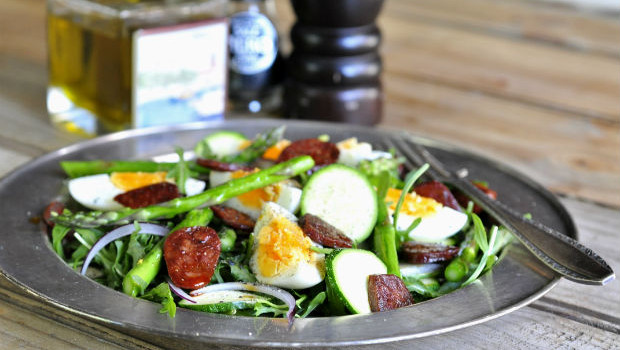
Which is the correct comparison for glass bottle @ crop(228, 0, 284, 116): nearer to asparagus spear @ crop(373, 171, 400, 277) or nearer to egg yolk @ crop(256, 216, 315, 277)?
asparagus spear @ crop(373, 171, 400, 277)

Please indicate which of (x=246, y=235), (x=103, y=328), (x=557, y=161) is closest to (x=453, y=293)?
(x=246, y=235)

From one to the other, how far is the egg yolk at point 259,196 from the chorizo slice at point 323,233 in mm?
126

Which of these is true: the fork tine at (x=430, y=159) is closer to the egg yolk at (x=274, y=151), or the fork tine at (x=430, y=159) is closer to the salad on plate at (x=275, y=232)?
the salad on plate at (x=275, y=232)

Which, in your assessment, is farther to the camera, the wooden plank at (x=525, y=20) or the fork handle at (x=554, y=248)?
the wooden plank at (x=525, y=20)

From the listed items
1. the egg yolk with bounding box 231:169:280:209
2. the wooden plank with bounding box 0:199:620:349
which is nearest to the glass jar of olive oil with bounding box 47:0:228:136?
the egg yolk with bounding box 231:169:280:209

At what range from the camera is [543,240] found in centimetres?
135

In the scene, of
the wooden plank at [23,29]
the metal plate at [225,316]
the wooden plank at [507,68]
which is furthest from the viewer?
the wooden plank at [23,29]

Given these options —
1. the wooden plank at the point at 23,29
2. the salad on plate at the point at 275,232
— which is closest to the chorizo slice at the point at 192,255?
→ the salad on plate at the point at 275,232

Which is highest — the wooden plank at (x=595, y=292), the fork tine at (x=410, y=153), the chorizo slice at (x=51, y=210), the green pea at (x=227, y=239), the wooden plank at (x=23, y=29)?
the fork tine at (x=410, y=153)

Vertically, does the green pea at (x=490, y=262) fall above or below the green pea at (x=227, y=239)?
above

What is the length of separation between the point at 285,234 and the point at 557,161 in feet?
3.75

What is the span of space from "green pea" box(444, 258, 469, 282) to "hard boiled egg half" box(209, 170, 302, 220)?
0.95 ft

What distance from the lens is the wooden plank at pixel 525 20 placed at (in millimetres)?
3115

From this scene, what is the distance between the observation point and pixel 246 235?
54.4 inches
